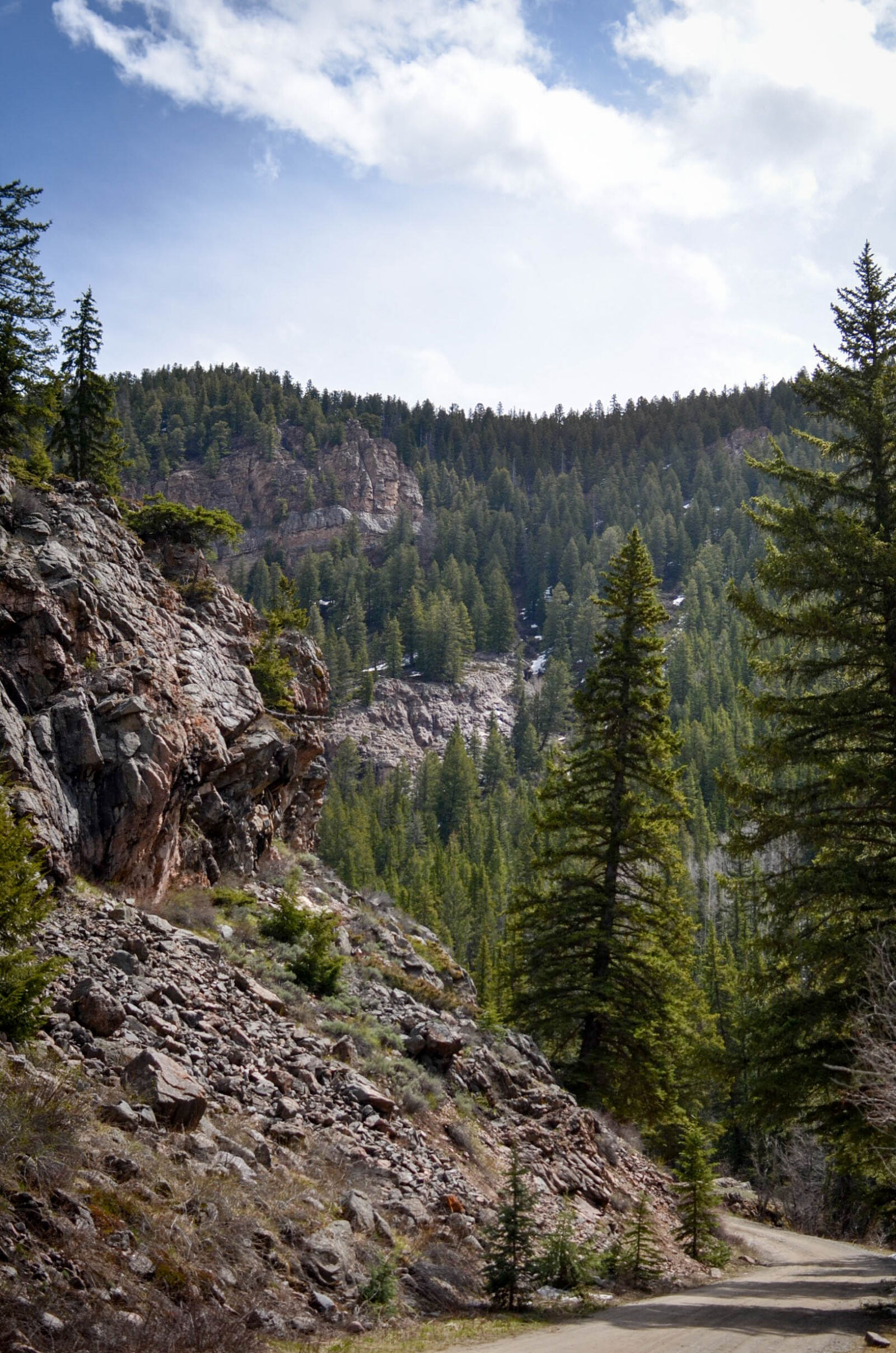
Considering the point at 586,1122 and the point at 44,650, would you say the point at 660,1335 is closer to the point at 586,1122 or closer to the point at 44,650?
the point at 586,1122

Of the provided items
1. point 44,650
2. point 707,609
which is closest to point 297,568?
point 707,609

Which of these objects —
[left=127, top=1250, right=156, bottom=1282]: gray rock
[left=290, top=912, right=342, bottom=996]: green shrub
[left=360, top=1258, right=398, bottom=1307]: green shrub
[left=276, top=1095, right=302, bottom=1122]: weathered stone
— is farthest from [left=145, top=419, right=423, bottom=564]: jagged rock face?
[left=127, top=1250, right=156, bottom=1282]: gray rock

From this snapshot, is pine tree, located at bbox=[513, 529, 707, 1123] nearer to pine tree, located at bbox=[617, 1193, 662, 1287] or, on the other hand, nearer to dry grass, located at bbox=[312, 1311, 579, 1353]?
pine tree, located at bbox=[617, 1193, 662, 1287]

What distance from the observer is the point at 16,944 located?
10117 millimetres

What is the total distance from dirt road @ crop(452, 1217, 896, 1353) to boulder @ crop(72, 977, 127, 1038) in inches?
223

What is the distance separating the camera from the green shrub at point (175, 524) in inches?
1069

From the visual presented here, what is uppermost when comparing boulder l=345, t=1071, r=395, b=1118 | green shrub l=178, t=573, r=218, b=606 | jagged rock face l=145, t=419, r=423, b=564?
jagged rock face l=145, t=419, r=423, b=564

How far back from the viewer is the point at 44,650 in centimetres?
1733

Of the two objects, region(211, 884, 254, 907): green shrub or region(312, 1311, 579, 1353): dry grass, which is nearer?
region(312, 1311, 579, 1353): dry grass

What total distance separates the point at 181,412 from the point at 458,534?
59.7 m

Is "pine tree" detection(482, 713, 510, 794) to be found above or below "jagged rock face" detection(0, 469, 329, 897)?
above

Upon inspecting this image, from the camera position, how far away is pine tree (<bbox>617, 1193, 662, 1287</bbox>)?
1316 cm

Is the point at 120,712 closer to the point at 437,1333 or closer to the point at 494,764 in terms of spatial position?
the point at 437,1333

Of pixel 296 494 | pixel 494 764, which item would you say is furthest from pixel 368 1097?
pixel 296 494
